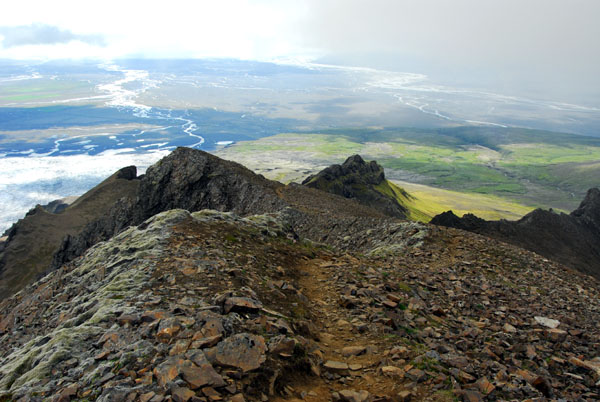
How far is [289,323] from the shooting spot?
11.5 metres

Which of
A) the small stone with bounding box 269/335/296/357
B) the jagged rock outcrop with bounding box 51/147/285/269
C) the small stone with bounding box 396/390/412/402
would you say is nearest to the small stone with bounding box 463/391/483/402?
the small stone with bounding box 396/390/412/402

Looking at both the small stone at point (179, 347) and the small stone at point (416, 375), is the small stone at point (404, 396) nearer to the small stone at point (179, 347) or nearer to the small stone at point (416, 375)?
the small stone at point (416, 375)

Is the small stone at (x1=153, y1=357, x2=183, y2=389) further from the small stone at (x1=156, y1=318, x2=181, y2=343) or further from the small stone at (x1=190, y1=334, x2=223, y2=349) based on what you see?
the small stone at (x1=156, y1=318, x2=181, y2=343)

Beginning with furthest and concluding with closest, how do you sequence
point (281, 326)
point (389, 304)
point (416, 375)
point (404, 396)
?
point (389, 304) → point (281, 326) → point (416, 375) → point (404, 396)

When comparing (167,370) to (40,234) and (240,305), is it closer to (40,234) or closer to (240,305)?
(240,305)

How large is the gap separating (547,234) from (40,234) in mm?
84841

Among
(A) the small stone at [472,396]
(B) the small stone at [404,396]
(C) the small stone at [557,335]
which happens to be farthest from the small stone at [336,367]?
(C) the small stone at [557,335]

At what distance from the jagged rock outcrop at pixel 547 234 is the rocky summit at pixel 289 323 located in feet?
110

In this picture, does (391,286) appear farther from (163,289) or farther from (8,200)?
(8,200)

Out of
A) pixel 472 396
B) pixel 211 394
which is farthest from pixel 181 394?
pixel 472 396

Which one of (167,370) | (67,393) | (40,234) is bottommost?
(40,234)

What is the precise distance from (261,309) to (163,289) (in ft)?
11.6

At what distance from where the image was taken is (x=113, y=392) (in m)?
8.07

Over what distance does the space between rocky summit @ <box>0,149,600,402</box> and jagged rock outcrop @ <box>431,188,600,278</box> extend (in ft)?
110
